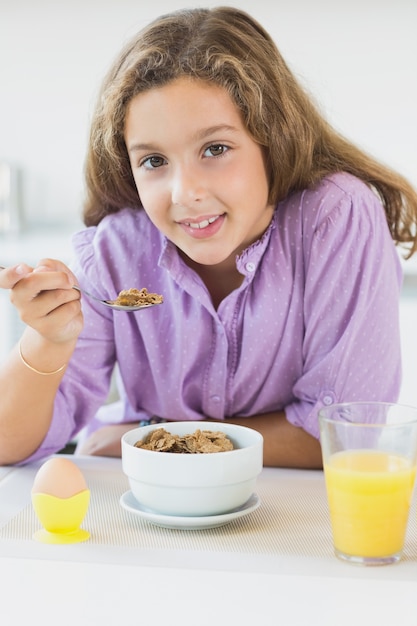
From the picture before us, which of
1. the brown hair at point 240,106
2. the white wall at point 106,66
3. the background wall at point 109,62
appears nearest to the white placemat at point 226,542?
the brown hair at point 240,106

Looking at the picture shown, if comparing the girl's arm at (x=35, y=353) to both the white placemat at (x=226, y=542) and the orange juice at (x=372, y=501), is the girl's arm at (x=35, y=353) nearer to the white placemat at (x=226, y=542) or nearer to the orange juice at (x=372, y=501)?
the white placemat at (x=226, y=542)

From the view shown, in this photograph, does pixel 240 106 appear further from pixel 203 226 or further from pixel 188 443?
pixel 188 443

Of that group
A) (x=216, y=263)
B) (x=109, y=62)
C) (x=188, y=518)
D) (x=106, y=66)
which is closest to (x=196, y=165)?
(x=216, y=263)

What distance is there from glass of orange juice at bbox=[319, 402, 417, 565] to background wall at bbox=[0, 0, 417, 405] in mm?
1806

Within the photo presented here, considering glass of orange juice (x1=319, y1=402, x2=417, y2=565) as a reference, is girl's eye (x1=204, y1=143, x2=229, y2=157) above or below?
above

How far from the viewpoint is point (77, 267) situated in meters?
1.52

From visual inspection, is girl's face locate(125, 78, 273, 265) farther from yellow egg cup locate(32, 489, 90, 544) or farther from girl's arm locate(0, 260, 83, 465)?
yellow egg cup locate(32, 489, 90, 544)

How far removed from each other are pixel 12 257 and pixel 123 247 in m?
1.44

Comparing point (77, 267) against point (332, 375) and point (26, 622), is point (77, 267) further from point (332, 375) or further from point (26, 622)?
point (26, 622)

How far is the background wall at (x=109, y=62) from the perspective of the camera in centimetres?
293

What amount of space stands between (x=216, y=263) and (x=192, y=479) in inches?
18.1

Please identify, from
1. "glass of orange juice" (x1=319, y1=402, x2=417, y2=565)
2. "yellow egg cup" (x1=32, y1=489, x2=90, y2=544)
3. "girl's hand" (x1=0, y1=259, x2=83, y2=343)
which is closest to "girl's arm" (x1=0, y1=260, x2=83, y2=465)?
"girl's hand" (x1=0, y1=259, x2=83, y2=343)

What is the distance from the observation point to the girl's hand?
118 cm

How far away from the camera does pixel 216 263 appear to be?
4.58 ft
